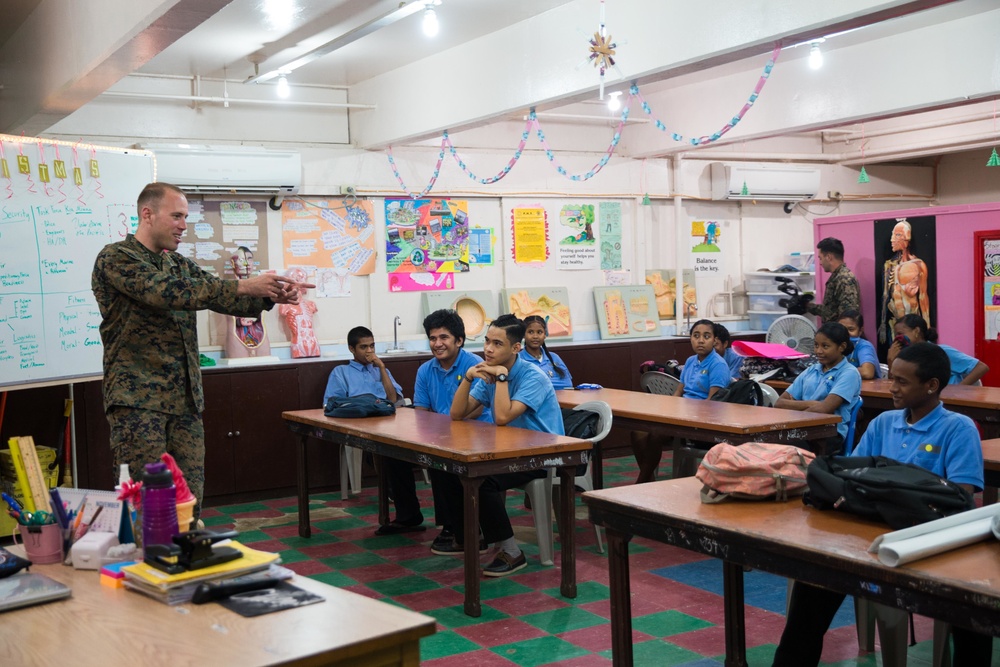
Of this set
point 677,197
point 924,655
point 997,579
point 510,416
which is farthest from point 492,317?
point 997,579

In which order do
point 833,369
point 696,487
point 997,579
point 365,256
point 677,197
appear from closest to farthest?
1. point 997,579
2. point 696,487
3. point 833,369
4. point 365,256
5. point 677,197

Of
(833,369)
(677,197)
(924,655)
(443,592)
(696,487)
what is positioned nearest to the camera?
(696,487)

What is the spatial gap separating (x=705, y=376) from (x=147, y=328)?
422 centimetres

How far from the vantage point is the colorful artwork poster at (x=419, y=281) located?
350 inches

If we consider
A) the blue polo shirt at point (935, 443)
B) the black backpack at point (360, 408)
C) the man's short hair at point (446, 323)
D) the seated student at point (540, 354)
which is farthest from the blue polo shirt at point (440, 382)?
the blue polo shirt at point (935, 443)

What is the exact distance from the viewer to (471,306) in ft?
30.2

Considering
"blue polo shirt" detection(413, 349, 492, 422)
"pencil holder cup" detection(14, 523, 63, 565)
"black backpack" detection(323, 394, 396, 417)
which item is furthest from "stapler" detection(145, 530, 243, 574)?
"blue polo shirt" detection(413, 349, 492, 422)

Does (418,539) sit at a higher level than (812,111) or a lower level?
lower

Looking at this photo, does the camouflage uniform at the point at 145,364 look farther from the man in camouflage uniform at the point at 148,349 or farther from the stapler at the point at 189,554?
the stapler at the point at 189,554

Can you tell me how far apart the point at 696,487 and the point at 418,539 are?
3.22m

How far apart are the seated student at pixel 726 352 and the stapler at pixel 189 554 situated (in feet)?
18.0

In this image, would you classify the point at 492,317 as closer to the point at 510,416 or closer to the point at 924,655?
the point at 510,416

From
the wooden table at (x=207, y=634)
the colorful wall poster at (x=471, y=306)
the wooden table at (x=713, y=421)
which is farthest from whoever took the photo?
the colorful wall poster at (x=471, y=306)

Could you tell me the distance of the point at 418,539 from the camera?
6398 mm
